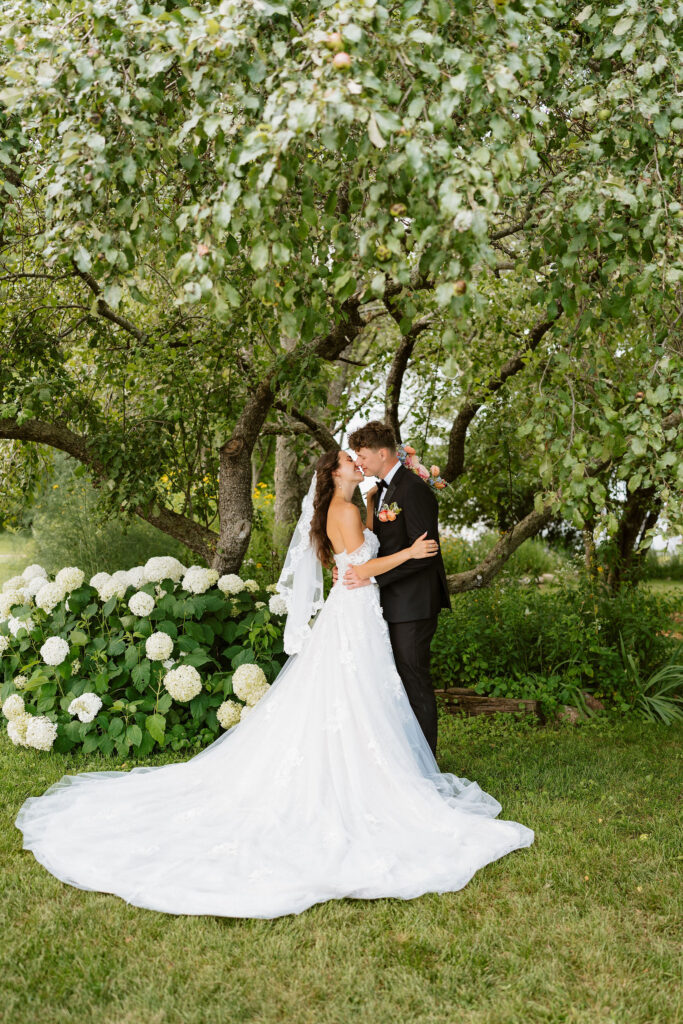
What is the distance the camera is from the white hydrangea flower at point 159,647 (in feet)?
17.1

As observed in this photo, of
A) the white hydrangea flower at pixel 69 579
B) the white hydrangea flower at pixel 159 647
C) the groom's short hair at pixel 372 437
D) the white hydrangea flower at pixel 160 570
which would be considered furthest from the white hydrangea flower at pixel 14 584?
the groom's short hair at pixel 372 437

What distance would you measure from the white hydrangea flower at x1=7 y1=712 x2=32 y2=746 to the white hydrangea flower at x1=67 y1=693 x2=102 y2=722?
0.31 m

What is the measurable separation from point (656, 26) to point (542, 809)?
3.66 meters

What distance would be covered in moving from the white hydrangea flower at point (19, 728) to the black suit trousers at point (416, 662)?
7.93ft

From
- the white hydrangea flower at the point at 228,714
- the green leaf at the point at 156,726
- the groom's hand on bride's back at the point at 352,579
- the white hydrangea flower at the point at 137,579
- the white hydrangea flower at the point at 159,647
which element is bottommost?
the green leaf at the point at 156,726

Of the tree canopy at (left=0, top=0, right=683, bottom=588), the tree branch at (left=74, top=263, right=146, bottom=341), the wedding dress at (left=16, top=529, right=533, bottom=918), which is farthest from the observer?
the tree branch at (left=74, top=263, right=146, bottom=341)

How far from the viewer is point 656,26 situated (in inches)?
114

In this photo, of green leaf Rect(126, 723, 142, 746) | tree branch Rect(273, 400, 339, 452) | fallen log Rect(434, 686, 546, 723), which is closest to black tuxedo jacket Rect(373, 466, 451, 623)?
tree branch Rect(273, 400, 339, 452)

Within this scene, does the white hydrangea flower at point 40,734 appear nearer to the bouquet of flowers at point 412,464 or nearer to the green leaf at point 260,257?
the bouquet of flowers at point 412,464

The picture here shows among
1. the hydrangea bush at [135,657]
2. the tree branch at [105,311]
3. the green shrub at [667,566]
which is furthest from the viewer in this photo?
the green shrub at [667,566]

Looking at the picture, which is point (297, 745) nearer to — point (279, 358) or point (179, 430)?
point (279, 358)

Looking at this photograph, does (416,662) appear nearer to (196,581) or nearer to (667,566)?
(196,581)

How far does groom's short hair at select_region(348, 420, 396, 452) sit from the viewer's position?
4602 mm

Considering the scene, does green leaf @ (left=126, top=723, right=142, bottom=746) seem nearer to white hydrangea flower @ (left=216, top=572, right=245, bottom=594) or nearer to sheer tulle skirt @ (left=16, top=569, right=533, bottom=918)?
sheer tulle skirt @ (left=16, top=569, right=533, bottom=918)
